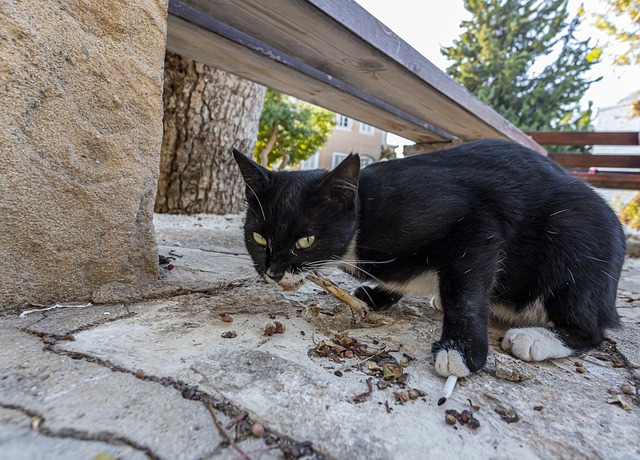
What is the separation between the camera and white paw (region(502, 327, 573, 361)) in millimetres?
1299

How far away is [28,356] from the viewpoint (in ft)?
3.08

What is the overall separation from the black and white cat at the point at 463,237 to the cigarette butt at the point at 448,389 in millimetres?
211

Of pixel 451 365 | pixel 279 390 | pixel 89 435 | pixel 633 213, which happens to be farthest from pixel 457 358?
pixel 633 213

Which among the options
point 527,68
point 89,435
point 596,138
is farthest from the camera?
point 527,68

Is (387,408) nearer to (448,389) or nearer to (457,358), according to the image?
(448,389)

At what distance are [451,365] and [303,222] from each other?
68 cm

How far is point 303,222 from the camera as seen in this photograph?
1427 millimetres

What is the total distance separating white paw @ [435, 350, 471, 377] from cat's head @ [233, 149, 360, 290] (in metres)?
0.55

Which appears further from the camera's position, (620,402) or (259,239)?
(259,239)

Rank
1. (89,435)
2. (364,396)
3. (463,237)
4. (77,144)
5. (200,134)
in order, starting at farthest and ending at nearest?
(200,134) → (463,237) → (77,144) → (364,396) → (89,435)

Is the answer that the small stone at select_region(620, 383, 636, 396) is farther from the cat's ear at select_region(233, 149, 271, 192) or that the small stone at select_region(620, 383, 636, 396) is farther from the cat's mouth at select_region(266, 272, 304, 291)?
the cat's ear at select_region(233, 149, 271, 192)

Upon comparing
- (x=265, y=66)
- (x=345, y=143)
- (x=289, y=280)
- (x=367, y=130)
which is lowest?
(x=289, y=280)

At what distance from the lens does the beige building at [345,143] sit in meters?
16.5

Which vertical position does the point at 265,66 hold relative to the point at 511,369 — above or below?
above
